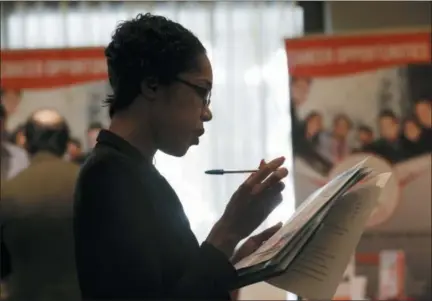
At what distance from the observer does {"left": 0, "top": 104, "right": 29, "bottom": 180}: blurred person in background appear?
241 centimetres

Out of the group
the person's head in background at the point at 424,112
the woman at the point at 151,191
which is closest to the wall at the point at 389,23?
the person's head in background at the point at 424,112

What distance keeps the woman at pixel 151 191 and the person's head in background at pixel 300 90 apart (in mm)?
1594

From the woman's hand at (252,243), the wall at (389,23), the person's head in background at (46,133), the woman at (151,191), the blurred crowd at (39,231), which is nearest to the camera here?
the woman at (151,191)

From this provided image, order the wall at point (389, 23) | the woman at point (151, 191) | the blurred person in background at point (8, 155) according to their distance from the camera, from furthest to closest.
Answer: the blurred person in background at point (8, 155) → the wall at point (389, 23) → the woman at point (151, 191)

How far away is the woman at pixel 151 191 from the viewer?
0.69 metres

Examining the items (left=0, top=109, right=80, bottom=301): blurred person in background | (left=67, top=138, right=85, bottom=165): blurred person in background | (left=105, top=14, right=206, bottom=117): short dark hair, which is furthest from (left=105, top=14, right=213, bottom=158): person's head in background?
(left=67, top=138, right=85, bottom=165): blurred person in background

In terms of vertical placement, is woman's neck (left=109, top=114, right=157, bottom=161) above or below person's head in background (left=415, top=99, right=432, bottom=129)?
above

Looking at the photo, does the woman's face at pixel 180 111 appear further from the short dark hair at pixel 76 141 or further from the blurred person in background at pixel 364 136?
the short dark hair at pixel 76 141

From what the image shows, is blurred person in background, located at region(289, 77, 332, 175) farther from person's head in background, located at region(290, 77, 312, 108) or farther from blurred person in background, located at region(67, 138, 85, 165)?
blurred person in background, located at region(67, 138, 85, 165)

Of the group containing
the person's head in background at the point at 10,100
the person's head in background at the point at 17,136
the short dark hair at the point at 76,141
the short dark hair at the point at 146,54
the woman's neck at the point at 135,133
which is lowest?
the short dark hair at the point at 76,141

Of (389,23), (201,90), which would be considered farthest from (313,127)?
(201,90)

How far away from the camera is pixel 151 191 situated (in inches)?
29.0

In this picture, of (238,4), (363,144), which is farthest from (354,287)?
(238,4)

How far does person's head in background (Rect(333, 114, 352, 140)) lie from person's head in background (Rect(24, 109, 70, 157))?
3.30 feet
